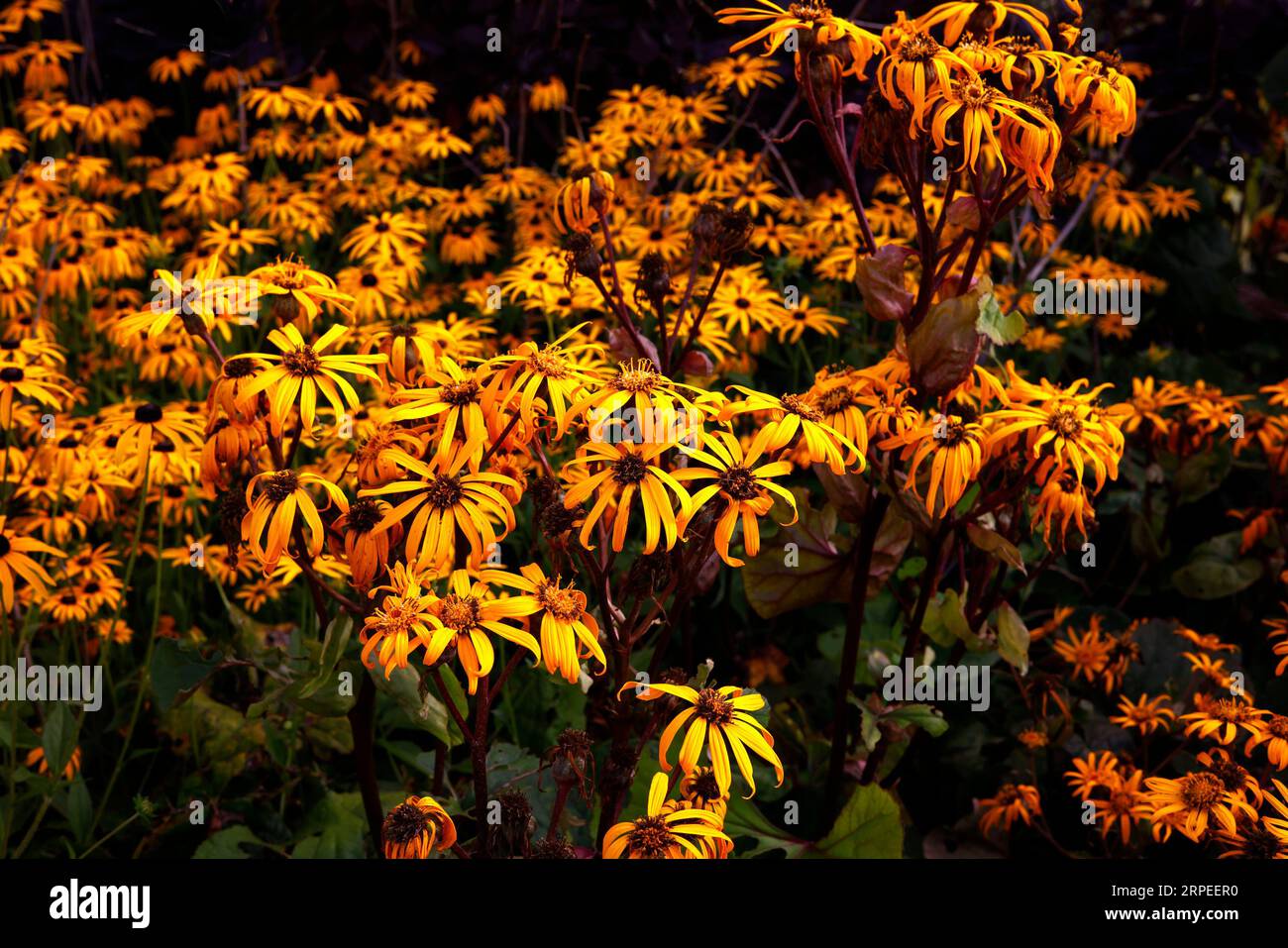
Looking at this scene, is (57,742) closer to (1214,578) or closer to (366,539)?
(366,539)

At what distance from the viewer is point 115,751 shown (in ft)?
9.83

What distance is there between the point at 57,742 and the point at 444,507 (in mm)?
1206

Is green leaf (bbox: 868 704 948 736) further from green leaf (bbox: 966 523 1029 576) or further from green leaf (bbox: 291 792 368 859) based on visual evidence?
green leaf (bbox: 291 792 368 859)

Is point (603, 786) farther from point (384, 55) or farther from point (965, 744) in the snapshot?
point (384, 55)

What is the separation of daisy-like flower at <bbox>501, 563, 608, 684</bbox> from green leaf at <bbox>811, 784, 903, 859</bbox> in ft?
2.79

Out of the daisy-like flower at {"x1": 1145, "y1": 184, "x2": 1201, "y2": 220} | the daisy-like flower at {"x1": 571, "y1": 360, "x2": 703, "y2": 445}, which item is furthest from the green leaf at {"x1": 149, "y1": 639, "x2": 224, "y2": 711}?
the daisy-like flower at {"x1": 1145, "y1": 184, "x2": 1201, "y2": 220}

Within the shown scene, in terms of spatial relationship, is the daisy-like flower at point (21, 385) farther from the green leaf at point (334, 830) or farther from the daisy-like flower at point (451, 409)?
the daisy-like flower at point (451, 409)

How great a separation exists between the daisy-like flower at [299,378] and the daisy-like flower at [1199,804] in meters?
1.39

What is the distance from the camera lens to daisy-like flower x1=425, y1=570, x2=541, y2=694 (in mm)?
1521

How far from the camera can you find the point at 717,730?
5.22 ft

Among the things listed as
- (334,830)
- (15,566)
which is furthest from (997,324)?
(15,566)

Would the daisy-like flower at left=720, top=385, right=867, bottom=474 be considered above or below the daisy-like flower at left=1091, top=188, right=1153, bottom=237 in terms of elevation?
below

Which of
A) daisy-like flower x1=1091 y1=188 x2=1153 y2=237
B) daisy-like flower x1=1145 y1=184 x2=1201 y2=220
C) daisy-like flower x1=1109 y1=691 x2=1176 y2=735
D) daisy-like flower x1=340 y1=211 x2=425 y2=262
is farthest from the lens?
daisy-like flower x1=1145 y1=184 x2=1201 y2=220

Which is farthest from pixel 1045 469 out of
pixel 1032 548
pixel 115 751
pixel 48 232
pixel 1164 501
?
pixel 48 232
